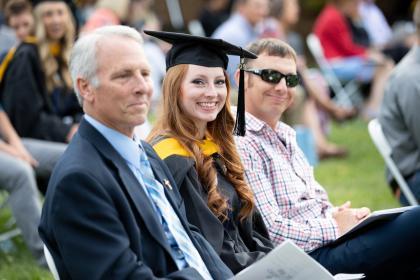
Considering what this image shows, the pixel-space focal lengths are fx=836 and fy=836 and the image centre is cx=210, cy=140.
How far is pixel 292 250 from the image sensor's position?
313 cm

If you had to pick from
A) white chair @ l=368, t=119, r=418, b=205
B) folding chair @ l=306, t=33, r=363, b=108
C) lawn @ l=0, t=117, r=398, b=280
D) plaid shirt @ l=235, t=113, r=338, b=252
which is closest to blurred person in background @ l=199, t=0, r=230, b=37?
folding chair @ l=306, t=33, r=363, b=108

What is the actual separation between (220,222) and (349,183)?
5118 millimetres

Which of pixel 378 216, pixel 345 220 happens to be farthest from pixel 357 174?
pixel 378 216

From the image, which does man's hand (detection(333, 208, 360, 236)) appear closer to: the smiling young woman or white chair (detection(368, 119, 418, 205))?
the smiling young woman

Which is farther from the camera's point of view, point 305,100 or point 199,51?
point 305,100

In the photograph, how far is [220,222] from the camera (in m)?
3.72

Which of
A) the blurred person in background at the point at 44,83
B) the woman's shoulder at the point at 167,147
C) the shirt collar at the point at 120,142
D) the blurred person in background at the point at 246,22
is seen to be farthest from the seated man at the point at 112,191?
the blurred person in background at the point at 246,22

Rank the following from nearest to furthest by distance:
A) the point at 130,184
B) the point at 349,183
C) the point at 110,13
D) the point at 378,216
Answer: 1. the point at 130,184
2. the point at 378,216
3. the point at 110,13
4. the point at 349,183

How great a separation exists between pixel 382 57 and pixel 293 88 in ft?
26.2

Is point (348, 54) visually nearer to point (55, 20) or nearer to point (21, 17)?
point (55, 20)

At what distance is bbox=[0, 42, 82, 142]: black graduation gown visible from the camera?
604cm

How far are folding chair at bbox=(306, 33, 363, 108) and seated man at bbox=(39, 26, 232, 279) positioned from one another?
890cm

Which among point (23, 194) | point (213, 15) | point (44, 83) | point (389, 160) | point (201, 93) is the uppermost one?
point (213, 15)

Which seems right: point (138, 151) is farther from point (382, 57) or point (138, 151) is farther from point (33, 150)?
point (382, 57)
